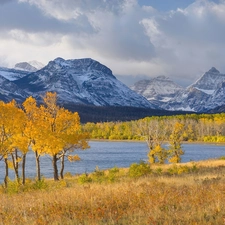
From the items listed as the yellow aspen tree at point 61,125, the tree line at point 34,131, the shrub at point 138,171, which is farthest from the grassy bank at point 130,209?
the yellow aspen tree at point 61,125

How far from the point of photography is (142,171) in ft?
112

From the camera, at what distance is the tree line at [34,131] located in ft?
133

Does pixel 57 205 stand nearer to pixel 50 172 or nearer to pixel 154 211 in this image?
pixel 154 211

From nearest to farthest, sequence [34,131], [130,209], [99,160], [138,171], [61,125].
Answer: [130,209] < [138,171] < [34,131] < [61,125] < [99,160]

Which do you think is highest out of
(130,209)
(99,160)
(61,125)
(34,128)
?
(61,125)

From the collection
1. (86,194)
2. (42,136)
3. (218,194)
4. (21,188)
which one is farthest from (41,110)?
(218,194)

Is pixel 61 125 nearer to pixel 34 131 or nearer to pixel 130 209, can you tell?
pixel 34 131

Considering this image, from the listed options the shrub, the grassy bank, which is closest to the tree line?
the shrub

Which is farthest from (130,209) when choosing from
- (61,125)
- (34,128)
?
(61,125)

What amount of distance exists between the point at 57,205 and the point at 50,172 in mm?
56428

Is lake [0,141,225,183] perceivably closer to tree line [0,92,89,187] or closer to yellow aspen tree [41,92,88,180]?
yellow aspen tree [41,92,88,180]

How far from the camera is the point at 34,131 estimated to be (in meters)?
42.9

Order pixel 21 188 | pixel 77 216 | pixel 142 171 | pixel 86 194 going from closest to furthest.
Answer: pixel 77 216 < pixel 86 194 < pixel 21 188 < pixel 142 171

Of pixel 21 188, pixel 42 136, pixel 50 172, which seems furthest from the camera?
pixel 50 172
